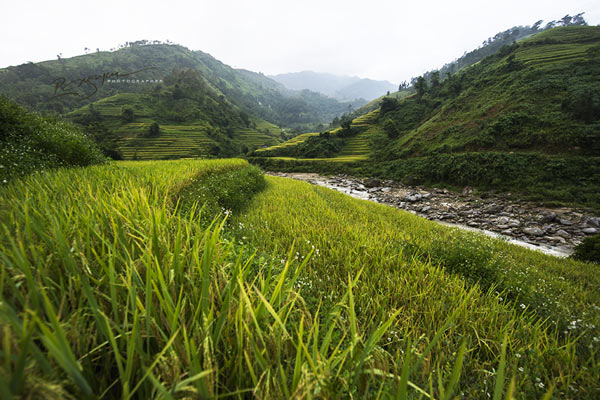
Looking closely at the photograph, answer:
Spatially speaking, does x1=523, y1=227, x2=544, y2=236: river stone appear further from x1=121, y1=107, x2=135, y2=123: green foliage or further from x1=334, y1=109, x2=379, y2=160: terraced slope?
x1=121, y1=107, x2=135, y2=123: green foliage

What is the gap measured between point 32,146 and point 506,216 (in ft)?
65.9

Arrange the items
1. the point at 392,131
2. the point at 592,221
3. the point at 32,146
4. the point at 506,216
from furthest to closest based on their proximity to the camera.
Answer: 1. the point at 392,131
2. the point at 506,216
3. the point at 592,221
4. the point at 32,146

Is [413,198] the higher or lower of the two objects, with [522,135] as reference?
lower

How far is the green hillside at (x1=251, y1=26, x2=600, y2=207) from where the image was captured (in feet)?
51.0

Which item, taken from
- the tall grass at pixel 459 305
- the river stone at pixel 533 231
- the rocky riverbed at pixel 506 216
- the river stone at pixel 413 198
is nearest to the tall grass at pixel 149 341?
the tall grass at pixel 459 305

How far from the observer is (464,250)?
3377mm

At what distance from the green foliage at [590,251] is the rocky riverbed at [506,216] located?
11.9ft

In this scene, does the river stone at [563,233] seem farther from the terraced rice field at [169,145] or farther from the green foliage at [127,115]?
the green foliage at [127,115]

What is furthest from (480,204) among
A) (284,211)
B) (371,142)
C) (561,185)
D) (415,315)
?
(371,142)

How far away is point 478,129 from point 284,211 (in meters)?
29.6

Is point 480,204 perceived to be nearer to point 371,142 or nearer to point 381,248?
point 381,248

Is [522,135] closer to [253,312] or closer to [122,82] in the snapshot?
[253,312]

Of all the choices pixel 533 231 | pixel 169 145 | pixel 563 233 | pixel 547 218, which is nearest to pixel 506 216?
pixel 547 218

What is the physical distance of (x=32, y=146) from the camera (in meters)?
4.15
